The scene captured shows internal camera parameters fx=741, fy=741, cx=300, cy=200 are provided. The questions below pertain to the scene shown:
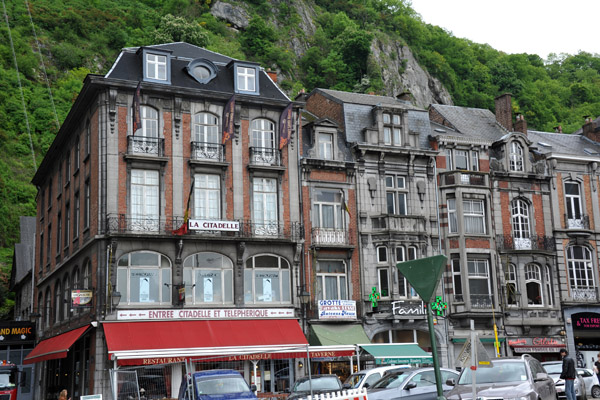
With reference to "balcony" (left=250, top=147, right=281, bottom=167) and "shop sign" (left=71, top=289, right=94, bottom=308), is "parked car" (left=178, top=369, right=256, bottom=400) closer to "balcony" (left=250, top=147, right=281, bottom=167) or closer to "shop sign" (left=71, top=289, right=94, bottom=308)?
"shop sign" (left=71, top=289, right=94, bottom=308)

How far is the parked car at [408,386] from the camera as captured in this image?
1838cm

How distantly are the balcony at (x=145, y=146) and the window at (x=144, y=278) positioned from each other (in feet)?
13.0

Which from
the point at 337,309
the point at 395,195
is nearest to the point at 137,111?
the point at 337,309

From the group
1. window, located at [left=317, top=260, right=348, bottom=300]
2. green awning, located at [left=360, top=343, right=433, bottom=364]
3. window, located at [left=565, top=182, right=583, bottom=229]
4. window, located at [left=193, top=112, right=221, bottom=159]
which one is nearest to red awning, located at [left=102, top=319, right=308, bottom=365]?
window, located at [left=317, top=260, right=348, bottom=300]

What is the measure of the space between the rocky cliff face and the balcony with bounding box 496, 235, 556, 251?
43.8 metres

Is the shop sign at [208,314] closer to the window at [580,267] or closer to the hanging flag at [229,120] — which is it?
the hanging flag at [229,120]

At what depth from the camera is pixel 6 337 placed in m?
39.8

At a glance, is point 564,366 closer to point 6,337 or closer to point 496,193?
point 496,193

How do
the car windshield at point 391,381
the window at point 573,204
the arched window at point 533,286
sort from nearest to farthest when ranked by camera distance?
the car windshield at point 391,381
the arched window at point 533,286
the window at point 573,204

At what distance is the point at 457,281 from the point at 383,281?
382cm

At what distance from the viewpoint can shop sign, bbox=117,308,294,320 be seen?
27.7 m

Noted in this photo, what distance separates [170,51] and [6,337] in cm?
1934

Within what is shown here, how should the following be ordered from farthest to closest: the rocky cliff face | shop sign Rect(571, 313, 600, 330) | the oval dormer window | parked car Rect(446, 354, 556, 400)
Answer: the rocky cliff face → shop sign Rect(571, 313, 600, 330) → the oval dormer window → parked car Rect(446, 354, 556, 400)

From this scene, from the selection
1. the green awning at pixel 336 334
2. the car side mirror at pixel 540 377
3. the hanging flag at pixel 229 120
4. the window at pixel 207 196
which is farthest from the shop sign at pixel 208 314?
the car side mirror at pixel 540 377
